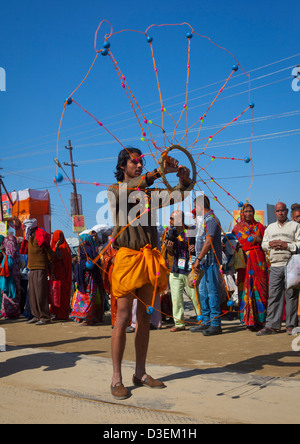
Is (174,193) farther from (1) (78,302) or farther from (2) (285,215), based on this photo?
(1) (78,302)

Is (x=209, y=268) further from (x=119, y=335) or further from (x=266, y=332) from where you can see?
(x=119, y=335)

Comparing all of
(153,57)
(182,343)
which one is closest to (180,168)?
(153,57)

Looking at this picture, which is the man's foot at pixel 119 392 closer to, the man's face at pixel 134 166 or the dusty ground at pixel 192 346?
the dusty ground at pixel 192 346

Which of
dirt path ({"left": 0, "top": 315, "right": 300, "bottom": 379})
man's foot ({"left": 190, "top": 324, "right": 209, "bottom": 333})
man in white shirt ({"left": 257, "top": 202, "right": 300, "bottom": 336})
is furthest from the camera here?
man's foot ({"left": 190, "top": 324, "right": 209, "bottom": 333})

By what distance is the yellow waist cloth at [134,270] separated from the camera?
3.22m

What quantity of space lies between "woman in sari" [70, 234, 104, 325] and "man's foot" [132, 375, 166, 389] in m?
4.58

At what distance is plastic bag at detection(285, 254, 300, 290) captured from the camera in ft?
17.4

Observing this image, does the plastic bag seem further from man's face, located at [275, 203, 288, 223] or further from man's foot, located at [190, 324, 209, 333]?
man's foot, located at [190, 324, 209, 333]

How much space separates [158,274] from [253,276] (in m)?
3.52

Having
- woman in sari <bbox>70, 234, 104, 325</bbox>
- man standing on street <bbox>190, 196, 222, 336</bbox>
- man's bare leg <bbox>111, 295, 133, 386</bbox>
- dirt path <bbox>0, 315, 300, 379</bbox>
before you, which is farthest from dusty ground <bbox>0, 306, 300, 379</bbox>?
man's bare leg <bbox>111, 295, 133, 386</bbox>

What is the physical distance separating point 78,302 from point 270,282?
3.67 metres

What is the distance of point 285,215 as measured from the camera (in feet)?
19.4

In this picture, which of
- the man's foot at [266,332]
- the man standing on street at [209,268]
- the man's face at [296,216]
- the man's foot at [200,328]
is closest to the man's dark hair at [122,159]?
the man standing on street at [209,268]

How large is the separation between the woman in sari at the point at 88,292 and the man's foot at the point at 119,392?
4.82m
